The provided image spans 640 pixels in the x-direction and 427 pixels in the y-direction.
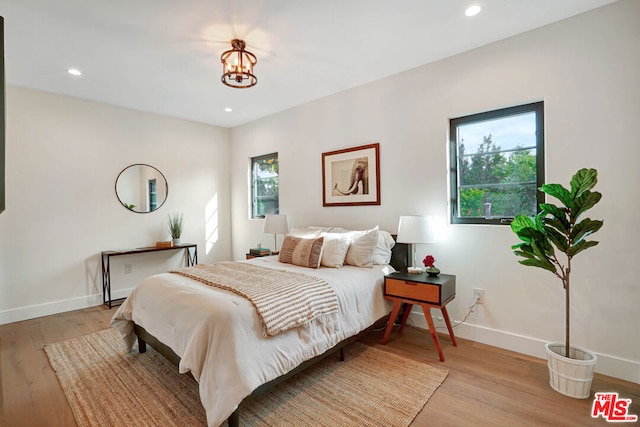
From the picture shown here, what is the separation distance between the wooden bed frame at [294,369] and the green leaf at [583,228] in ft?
4.49

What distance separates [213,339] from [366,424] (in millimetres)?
979

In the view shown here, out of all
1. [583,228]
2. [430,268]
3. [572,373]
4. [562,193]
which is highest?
[562,193]

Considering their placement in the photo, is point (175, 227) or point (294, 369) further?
point (175, 227)

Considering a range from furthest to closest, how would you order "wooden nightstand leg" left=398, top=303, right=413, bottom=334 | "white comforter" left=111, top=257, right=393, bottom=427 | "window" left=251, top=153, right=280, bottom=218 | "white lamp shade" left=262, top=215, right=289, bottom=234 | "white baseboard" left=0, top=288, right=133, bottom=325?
"window" left=251, top=153, right=280, bottom=218
"white lamp shade" left=262, top=215, right=289, bottom=234
"white baseboard" left=0, top=288, right=133, bottom=325
"wooden nightstand leg" left=398, top=303, right=413, bottom=334
"white comforter" left=111, top=257, right=393, bottom=427

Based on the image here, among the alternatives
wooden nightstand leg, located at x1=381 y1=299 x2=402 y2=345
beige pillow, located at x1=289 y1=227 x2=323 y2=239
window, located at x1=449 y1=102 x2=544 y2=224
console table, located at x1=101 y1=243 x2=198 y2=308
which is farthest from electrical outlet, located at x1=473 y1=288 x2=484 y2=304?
console table, located at x1=101 y1=243 x2=198 y2=308

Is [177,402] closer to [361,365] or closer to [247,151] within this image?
[361,365]

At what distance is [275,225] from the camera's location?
4.12 metres

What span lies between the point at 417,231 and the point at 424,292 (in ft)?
1.81

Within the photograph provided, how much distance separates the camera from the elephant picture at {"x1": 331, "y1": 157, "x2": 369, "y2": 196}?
138 inches

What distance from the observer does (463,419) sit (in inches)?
68.9

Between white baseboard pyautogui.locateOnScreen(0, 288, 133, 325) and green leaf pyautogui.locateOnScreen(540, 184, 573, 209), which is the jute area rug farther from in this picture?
green leaf pyautogui.locateOnScreen(540, 184, 573, 209)

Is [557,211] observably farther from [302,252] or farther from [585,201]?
[302,252]

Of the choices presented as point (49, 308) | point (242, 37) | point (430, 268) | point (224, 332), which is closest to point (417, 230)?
point (430, 268)

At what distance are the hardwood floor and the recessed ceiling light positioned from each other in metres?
2.67
